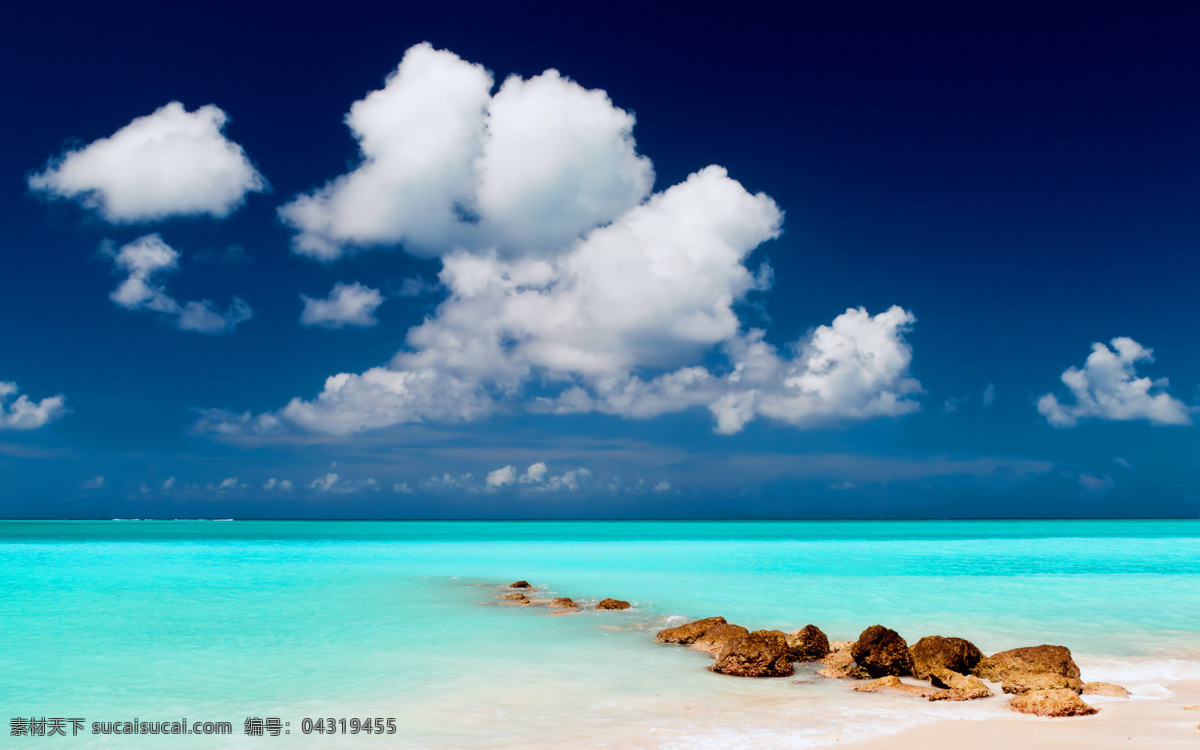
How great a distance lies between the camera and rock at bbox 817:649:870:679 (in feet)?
44.9

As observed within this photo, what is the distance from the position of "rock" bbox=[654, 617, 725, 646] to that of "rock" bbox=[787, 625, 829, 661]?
2355 millimetres

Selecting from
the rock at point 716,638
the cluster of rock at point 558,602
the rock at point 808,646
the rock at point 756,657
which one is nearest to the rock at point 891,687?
the rock at point 756,657

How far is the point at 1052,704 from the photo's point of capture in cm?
1076

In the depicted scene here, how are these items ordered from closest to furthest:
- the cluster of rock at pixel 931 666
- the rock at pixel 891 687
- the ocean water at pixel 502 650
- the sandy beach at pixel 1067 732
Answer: the sandy beach at pixel 1067 732, the ocean water at pixel 502 650, the cluster of rock at pixel 931 666, the rock at pixel 891 687

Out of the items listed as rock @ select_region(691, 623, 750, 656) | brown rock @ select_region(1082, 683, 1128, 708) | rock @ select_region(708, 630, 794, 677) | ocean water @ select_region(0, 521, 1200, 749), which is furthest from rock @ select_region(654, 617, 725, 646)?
brown rock @ select_region(1082, 683, 1128, 708)

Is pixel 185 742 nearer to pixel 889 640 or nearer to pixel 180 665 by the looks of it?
pixel 180 665

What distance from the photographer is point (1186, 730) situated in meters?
9.66

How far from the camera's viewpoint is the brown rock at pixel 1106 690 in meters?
12.0

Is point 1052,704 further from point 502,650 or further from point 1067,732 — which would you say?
point 502,650

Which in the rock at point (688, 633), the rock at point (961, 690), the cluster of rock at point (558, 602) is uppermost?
the rock at point (961, 690)

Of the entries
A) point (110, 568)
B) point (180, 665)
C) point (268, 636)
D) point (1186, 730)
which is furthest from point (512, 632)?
point (110, 568)

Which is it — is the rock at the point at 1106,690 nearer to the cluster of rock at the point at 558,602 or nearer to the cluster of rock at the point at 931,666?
the cluster of rock at the point at 931,666

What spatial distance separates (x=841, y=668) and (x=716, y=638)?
3145 millimetres

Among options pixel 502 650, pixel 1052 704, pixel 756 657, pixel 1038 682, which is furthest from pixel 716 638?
pixel 1052 704
